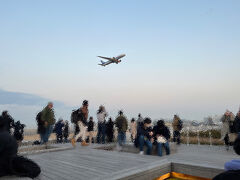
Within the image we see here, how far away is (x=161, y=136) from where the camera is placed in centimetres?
733

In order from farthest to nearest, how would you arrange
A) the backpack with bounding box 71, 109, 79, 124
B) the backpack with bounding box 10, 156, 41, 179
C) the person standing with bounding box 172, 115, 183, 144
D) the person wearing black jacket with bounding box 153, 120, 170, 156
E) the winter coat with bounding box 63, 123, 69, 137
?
the winter coat with bounding box 63, 123, 69, 137 < the person standing with bounding box 172, 115, 183, 144 < the backpack with bounding box 71, 109, 79, 124 < the person wearing black jacket with bounding box 153, 120, 170, 156 < the backpack with bounding box 10, 156, 41, 179

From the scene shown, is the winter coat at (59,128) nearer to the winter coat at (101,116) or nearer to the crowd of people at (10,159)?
the winter coat at (101,116)

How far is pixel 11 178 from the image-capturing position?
3377 mm

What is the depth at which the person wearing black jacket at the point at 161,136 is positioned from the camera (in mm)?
7219

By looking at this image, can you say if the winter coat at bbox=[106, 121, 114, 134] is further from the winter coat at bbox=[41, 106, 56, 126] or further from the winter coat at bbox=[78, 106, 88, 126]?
the winter coat at bbox=[41, 106, 56, 126]

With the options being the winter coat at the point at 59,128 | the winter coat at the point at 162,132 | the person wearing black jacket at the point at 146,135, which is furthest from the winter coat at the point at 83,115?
the winter coat at the point at 59,128

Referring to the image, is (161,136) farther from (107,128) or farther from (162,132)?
(107,128)

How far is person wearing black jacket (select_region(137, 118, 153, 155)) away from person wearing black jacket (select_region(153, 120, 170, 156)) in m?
0.24

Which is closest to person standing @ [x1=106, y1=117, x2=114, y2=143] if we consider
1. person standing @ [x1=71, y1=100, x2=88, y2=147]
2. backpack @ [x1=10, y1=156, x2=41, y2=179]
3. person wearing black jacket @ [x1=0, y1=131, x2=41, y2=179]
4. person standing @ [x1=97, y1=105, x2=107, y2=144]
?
person standing @ [x1=97, y1=105, x2=107, y2=144]

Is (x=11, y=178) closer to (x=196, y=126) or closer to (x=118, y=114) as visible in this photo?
(x=118, y=114)

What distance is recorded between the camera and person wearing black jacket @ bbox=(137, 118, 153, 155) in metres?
7.41

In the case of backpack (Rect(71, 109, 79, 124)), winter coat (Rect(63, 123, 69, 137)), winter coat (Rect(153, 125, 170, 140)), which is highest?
backpack (Rect(71, 109, 79, 124))

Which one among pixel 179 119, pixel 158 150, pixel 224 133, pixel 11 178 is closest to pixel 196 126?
pixel 179 119

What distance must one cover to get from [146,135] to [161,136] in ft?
1.85
